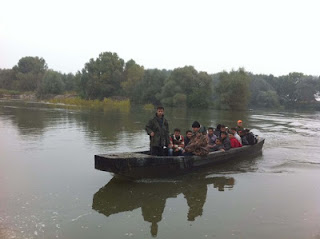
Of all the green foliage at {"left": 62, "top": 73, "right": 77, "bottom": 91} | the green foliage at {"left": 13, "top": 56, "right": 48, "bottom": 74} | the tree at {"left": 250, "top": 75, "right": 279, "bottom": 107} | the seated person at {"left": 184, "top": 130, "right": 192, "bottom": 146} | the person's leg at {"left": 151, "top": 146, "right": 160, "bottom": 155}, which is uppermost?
the green foliage at {"left": 13, "top": 56, "right": 48, "bottom": 74}

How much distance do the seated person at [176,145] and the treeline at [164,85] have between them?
4559 cm

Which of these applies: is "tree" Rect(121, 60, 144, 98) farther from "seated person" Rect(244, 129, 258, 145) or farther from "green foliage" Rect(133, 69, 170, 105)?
"seated person" Rect(244, 129, 258, 145)

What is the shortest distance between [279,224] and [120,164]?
3787mm

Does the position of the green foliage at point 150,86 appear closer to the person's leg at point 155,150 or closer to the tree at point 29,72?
the tree at point 29,72

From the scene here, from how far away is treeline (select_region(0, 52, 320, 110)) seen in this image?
56.2 meters

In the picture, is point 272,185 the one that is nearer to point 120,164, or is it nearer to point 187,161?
point 187,161

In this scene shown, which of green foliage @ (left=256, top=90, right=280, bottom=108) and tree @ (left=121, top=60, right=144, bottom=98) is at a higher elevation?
tree @ (left=121, top=60, right=144, bottom=98)

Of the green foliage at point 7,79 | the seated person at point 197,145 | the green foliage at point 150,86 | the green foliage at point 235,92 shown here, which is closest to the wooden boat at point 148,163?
the seated person at point 197,145

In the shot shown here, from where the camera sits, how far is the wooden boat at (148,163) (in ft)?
25.4

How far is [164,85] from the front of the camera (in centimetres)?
5903

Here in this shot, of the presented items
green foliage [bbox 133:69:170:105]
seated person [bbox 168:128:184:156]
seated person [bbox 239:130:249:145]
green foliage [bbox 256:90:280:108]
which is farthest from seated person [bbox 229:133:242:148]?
green foliage [bbox 256:90:280:108]

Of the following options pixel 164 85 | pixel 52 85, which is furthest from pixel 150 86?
pixel 52 85

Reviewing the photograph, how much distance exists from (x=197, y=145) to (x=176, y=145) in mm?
637

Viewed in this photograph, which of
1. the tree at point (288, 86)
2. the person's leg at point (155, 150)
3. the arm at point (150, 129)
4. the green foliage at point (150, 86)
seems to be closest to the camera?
the arm at point (150, 129)
